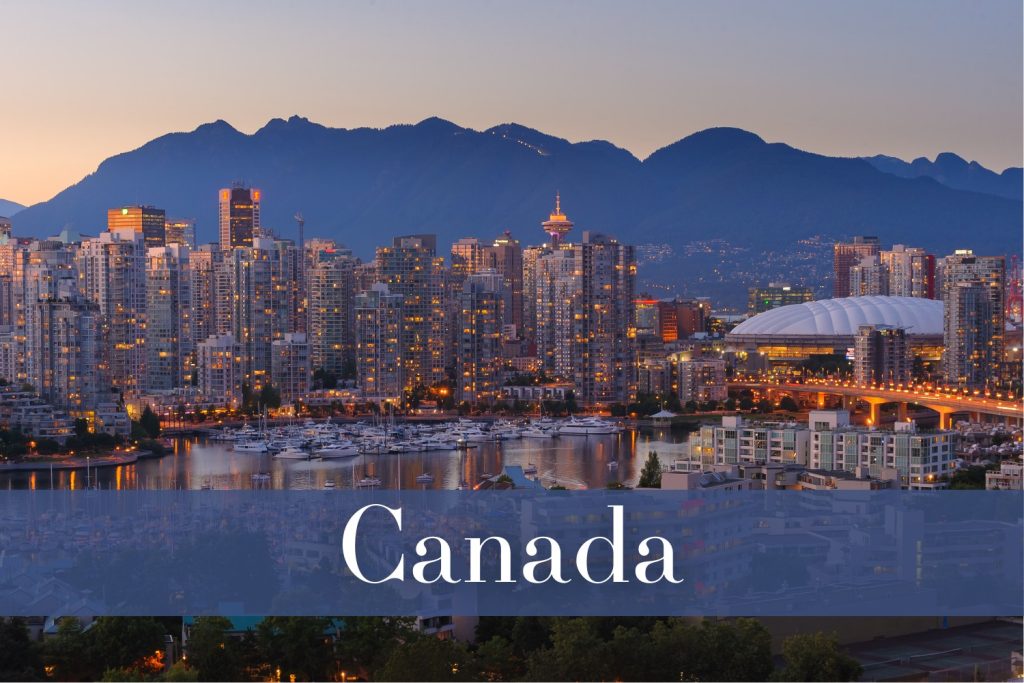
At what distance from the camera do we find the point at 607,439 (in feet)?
Answer: 37.3

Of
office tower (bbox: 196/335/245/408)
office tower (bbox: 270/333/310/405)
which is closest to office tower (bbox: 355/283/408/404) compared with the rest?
office tower (bbox: 270/333/310/405)

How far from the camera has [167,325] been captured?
611 inches

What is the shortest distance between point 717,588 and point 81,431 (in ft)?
24.3

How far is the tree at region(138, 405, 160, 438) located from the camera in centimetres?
1128

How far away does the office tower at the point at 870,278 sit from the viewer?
21422 millimetres

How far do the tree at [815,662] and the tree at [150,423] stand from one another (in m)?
8.29

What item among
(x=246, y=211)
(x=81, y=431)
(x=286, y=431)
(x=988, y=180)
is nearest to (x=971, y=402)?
(x=286, y=431)

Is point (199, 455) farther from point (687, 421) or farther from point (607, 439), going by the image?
point (687, 421)

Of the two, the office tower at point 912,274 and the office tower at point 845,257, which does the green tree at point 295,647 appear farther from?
the office tower at point 845,257

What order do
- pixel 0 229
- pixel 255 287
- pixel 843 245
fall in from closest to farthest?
1. pixel 255 287
2. pixel 0 229
3. pixel 843 245

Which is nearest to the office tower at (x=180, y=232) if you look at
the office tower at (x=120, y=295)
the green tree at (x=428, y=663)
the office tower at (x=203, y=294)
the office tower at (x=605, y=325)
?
the office tower at (x=203, y=294)

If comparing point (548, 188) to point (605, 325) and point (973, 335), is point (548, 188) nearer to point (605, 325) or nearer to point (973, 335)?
point (605, 325)

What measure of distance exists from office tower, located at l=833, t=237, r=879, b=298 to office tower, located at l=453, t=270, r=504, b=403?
26.5 feet

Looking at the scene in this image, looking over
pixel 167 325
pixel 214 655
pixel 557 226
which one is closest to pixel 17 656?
pixel 214 655
